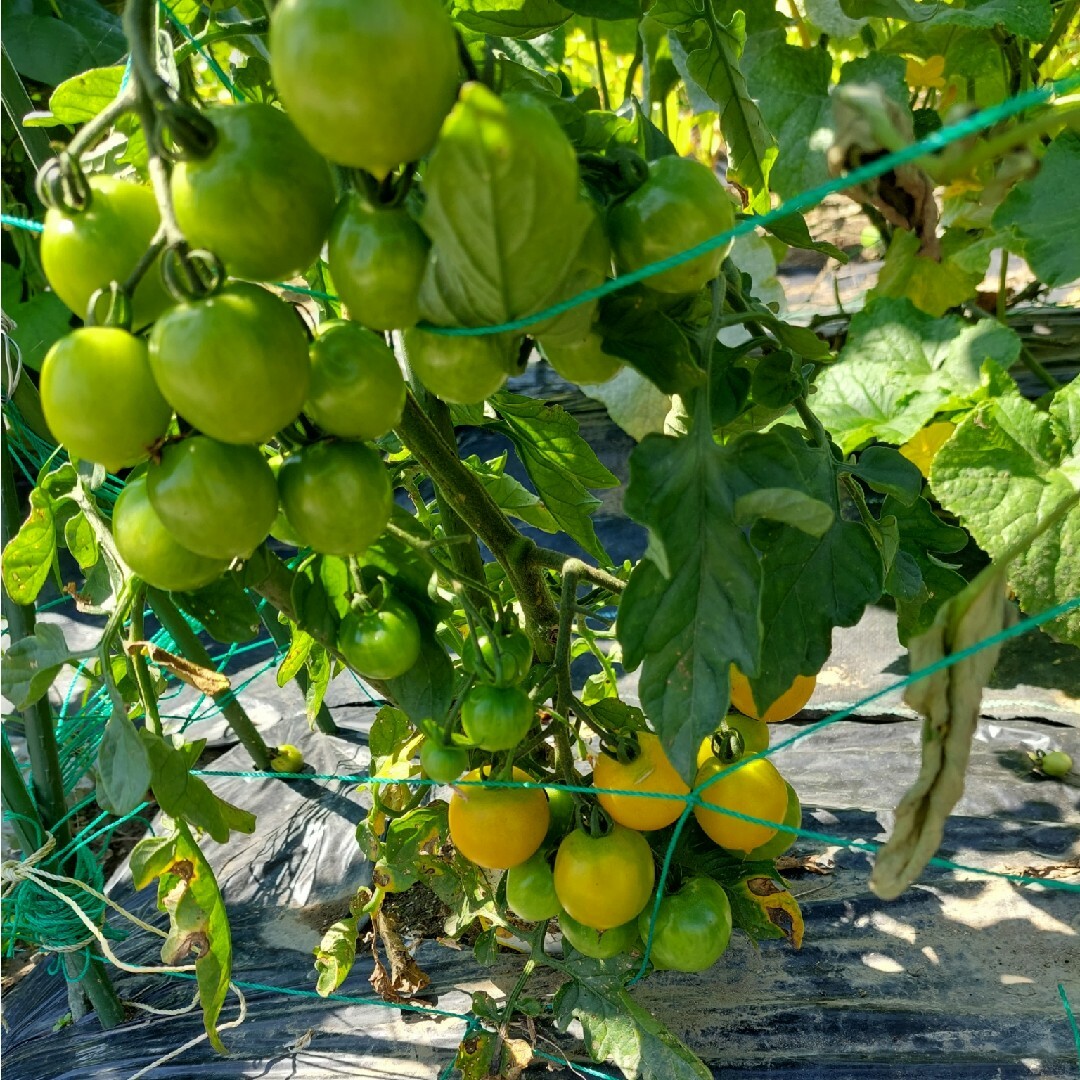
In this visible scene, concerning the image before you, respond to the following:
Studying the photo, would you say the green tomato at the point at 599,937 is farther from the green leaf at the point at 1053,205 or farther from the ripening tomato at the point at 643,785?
the green leaf at the point at 1053,205

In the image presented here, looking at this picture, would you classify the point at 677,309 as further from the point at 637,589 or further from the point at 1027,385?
the point at 1027,385

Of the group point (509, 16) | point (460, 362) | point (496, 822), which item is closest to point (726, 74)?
point (509, 16)

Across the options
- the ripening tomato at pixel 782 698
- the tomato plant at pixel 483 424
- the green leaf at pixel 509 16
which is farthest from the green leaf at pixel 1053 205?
the green leaf at pixel 509 16

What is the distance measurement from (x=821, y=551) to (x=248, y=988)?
3.11 feet

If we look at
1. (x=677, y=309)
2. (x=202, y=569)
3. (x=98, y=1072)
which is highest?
(x=677, y=309)

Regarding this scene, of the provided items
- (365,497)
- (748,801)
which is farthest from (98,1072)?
(365,497)

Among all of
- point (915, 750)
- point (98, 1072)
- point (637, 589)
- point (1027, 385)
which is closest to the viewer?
point (637, 589)

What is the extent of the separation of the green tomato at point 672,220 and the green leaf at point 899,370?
3.56ft

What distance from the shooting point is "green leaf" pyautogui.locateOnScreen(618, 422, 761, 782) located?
534 millimetres

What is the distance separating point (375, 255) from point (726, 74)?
50 centimetres

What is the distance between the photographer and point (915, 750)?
146 cm

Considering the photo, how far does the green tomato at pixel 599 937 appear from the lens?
84 cm

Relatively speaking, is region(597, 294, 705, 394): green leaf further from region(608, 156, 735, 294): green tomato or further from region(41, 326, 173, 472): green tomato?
region(41, 326, 173, 472): green tomato

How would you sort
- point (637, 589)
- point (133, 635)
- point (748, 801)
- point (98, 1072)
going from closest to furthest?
point (637, 589), point (133, 635), point (748, 801), point (98, 1072)
